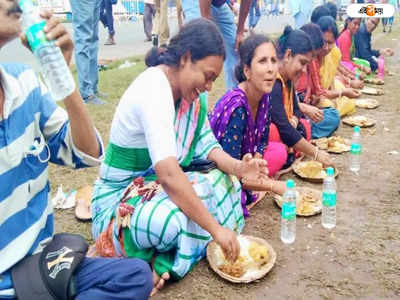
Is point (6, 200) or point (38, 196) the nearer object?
point (6, 200)

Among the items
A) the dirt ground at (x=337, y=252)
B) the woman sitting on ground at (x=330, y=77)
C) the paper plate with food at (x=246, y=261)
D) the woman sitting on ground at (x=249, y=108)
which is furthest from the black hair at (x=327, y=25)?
the paper plate with food at (x=246, y=261)

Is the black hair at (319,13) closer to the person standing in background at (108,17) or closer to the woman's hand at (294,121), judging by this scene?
the woman's hand at (294,121)

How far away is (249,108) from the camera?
308 centimetres

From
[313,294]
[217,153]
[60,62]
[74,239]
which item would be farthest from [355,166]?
[60,62]

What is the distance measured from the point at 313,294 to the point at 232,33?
3154 mm

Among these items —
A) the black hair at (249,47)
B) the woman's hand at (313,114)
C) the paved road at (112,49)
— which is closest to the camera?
the black hair at (249,47)

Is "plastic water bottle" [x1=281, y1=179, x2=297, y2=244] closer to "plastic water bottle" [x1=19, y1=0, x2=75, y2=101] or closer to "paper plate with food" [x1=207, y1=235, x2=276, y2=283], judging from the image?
"paper plate with food" [x1=207, y1=235, x2=276, y2=283]

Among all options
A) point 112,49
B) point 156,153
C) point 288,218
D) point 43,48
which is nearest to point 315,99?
point 288,218

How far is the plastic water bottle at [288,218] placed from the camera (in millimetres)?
2693

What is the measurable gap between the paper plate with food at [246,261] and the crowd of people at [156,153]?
0.12 meters

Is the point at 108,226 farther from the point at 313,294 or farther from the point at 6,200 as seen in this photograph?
the point at 313,294

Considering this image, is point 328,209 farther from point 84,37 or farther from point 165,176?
point 84,37

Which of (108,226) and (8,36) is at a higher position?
(8,36)

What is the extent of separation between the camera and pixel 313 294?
226 centimetres
